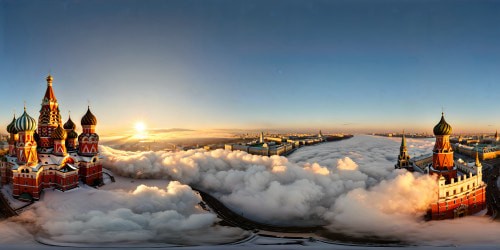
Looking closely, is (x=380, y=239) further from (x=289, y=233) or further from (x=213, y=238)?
(x=213, y=238)

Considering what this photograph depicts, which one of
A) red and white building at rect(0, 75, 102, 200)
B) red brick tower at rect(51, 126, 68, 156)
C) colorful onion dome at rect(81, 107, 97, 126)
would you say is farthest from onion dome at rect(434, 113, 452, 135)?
red brick tower at rect(51, 126, 68, 156)

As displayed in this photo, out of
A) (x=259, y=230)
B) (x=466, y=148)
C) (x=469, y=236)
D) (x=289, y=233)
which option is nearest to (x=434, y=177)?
(x=469, y=236)

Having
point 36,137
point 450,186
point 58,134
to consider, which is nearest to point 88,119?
point 58,134

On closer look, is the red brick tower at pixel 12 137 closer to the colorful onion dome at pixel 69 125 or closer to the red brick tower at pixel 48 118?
the red brick tower at pixel 48 118

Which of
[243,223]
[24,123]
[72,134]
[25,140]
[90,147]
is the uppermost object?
[24,123]

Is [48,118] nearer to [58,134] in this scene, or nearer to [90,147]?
[58,134]

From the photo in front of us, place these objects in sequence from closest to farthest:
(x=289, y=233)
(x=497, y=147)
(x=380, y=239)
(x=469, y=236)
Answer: (x=469, y=236) < (x=380, y=239) < (x=289, y=233) < (x=497, y=147)
